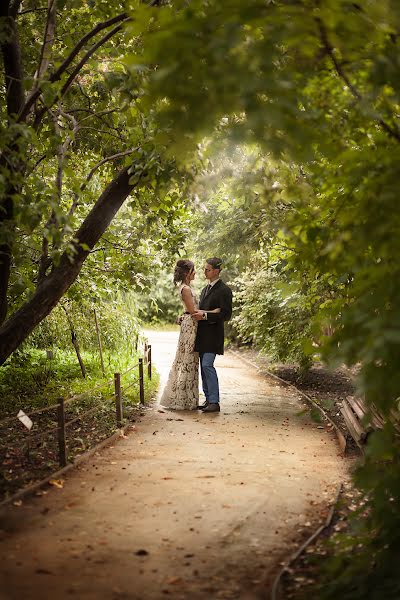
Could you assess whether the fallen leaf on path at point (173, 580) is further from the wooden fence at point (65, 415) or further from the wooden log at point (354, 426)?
the wooden log at point (354, 426)

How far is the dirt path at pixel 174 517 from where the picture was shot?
14.3 feet

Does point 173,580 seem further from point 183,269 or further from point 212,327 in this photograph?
point 183,269

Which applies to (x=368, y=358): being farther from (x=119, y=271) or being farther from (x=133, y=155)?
(x=119, y=271)

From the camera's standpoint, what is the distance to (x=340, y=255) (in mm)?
4527

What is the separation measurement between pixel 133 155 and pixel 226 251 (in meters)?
7.02

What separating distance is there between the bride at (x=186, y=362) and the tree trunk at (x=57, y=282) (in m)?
2.40

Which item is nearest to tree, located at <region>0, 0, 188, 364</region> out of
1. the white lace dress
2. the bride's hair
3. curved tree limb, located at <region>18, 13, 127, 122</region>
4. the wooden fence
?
curved tree limb, located at <region>18, 13, 127, 122</region>

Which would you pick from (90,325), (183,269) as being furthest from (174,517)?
(90,325)

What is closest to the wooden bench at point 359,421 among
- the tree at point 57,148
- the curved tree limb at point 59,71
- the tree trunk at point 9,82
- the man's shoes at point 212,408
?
the man's shoes at point 212,408

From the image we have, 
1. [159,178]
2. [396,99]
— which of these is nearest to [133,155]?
[159,178]

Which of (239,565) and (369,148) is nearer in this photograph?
(239,565)

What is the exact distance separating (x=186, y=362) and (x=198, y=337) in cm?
45

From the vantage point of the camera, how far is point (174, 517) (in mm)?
5629

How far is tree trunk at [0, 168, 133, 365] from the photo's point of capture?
26.9 ft
